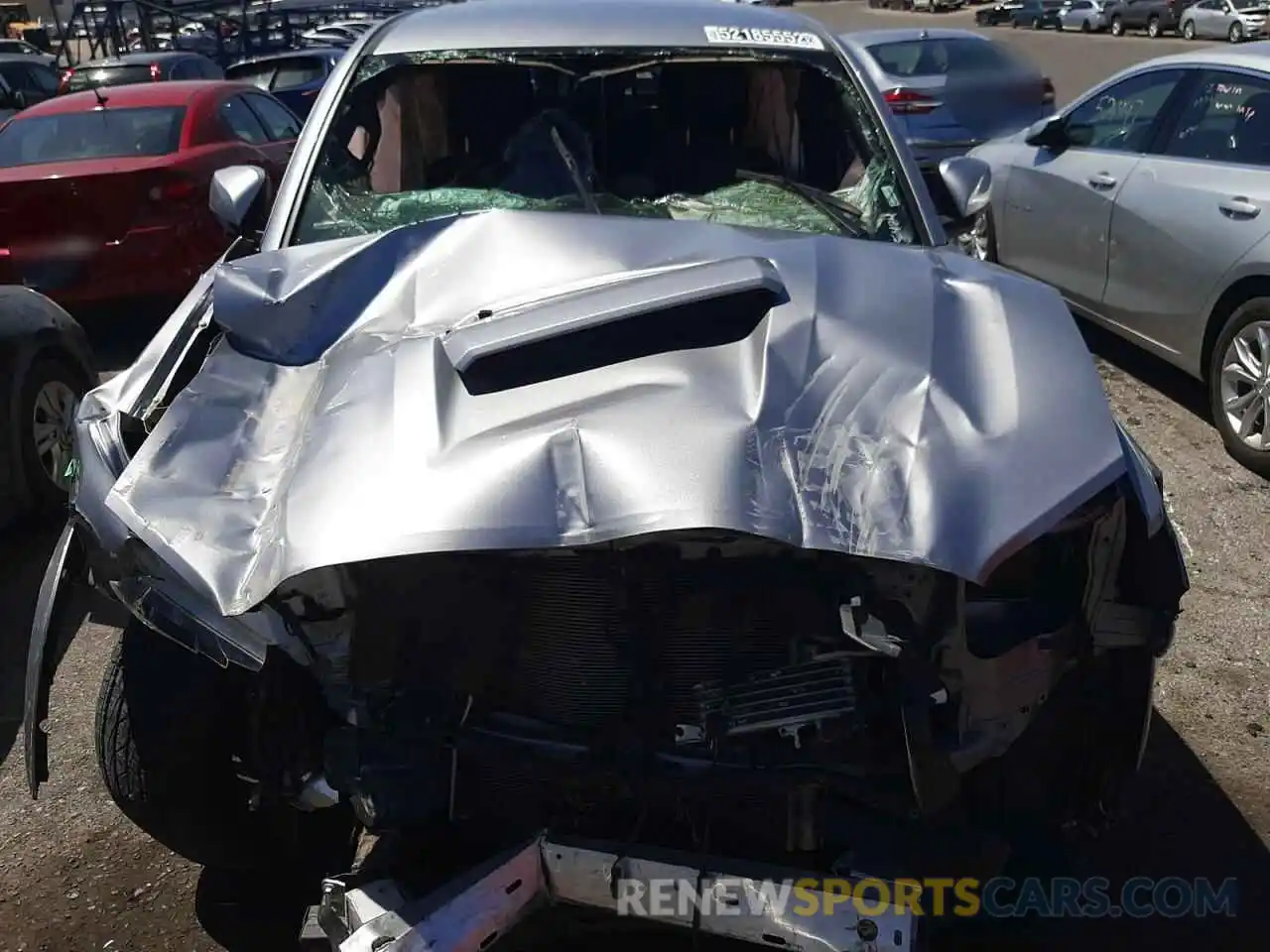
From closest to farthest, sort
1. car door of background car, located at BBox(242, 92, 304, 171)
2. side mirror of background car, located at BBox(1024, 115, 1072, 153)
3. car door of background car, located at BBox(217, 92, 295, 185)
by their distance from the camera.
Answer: side mirror of background car, located at BBox(1024, 115, 1072, 153) < car door of background car, located at BBox(217, 92, 295, 185) < car door of background car, located at BBox(242, 92, 304, 171)

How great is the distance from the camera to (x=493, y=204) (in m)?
3.41

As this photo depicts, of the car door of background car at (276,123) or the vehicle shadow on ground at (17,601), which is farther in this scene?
the car door of background car at (276,123)

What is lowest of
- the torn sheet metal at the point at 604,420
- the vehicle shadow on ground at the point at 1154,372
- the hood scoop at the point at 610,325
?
the vehicle shadow on ground at the point at 1154,372

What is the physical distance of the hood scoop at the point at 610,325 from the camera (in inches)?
85.9

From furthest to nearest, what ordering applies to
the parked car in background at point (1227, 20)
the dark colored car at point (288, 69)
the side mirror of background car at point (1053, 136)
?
the parked car in background at point (1227, 20), the dark colored car at point (288, 69), the side mirror of background car at point (1053, 136)

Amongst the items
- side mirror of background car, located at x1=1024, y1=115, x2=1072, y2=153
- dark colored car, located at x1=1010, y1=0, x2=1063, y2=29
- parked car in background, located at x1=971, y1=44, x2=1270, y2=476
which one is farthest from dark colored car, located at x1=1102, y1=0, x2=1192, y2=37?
parked car in background, located at x1=971, y1=44, x2=1270, y2=476

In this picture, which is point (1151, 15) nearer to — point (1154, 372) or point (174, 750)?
point (1154, 372)

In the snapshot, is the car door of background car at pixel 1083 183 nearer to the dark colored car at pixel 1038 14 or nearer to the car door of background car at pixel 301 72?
the car door of background car at pixel 301 72

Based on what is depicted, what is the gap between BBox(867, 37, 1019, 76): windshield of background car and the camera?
10523mm

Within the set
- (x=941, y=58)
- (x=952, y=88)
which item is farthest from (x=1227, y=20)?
(x=952, y=88)

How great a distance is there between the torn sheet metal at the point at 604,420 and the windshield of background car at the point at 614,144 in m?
0.81

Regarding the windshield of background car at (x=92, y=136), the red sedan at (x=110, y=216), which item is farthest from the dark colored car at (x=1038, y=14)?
the red sedan at (x=110, y=216)

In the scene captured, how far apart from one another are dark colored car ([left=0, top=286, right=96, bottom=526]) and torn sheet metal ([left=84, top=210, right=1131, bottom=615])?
7.44 ft

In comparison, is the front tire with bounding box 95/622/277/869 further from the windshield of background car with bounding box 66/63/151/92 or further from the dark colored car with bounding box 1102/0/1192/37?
the dark colored car with bounding box 1102/0/1192/37
